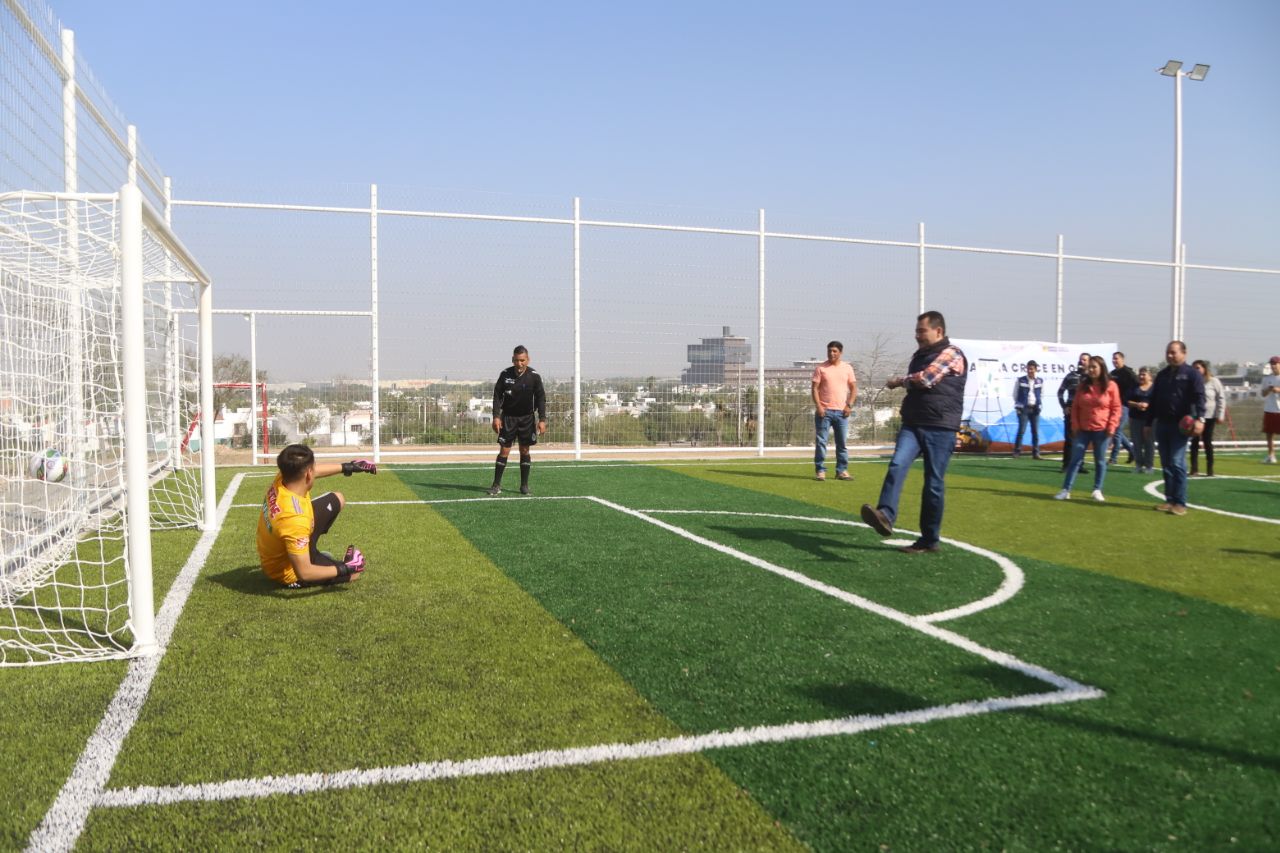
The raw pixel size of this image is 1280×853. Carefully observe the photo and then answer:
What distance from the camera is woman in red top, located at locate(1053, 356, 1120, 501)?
11.1 metres

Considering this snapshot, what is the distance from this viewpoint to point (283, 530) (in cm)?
579

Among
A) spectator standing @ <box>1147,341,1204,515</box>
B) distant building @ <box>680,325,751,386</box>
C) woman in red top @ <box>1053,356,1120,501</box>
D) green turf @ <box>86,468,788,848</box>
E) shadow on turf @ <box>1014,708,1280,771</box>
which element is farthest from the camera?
distant building @ <box>680,325,751,386</box>

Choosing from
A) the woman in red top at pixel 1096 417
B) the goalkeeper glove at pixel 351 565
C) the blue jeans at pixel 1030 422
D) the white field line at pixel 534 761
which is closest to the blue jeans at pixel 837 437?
the woman in red top at pixel 1096 417

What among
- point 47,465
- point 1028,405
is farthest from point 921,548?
Answer: point 1028,405

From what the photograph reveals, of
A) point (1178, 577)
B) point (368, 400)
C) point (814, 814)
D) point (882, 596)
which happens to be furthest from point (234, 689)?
point (368, 400)

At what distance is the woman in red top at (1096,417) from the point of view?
11148 millimetres

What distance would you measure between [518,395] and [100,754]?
26.5ft

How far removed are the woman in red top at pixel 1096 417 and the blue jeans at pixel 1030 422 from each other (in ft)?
24.4

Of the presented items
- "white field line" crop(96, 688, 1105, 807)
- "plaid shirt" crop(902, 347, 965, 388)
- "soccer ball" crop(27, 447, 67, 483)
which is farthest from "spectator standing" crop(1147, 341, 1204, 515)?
"soccer ball" crop(27, 447, 67, 483)

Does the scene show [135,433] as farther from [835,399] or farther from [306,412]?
[306,412]

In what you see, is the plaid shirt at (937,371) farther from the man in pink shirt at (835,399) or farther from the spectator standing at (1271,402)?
the spectator standing at (1271,402)

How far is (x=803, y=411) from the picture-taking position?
18781 mm

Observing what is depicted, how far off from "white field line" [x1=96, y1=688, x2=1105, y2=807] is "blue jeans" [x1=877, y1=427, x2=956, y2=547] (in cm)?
358

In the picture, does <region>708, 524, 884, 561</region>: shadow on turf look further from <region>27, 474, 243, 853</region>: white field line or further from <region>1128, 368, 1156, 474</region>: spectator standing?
<region>1128, 368, 1156, 474</region>: spectator standing
